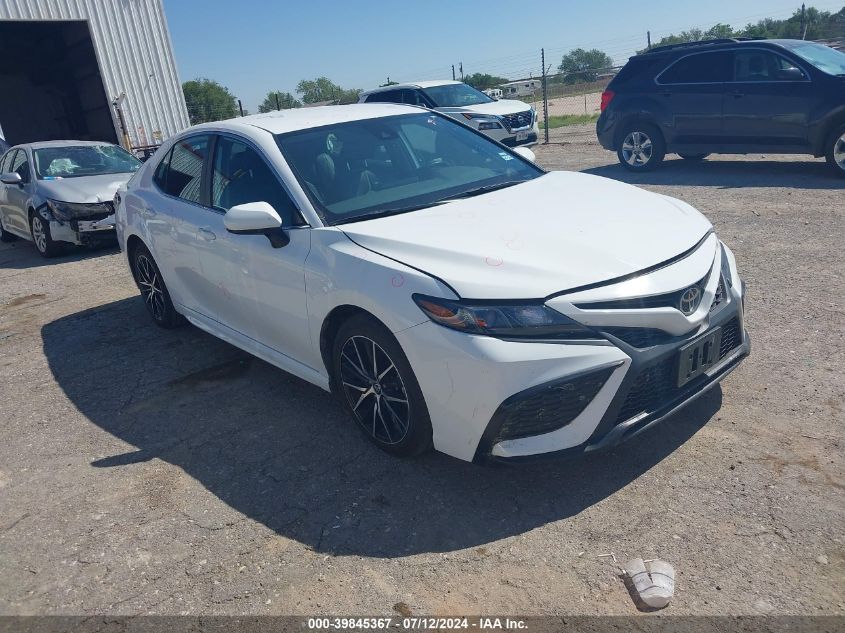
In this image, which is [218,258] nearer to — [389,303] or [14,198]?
[389,303]

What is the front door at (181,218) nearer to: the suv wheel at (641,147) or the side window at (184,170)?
the side window at (184,170)

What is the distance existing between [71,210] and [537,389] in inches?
335

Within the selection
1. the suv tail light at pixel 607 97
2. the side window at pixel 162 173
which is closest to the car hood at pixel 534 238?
the side window at pixel 162 173

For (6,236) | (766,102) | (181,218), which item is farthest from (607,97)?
(6,236)

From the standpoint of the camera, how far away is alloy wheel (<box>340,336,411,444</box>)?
3373mm

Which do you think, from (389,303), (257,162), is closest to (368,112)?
(257,162)

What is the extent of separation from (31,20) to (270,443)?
1613cm

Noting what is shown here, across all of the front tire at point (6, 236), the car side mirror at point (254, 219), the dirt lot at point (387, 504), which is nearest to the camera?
the dirt lot at point (387, 504)

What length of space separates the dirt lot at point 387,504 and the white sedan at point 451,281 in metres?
0.32

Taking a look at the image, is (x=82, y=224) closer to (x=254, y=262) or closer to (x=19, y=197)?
(x=19, y=197)

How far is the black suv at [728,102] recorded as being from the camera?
9.19m

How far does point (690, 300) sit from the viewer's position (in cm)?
314

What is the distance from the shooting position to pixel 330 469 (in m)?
3.62

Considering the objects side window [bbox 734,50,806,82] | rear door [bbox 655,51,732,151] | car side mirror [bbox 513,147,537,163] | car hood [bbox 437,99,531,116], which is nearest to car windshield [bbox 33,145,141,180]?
car hood [bbox 437,99,531,116]
